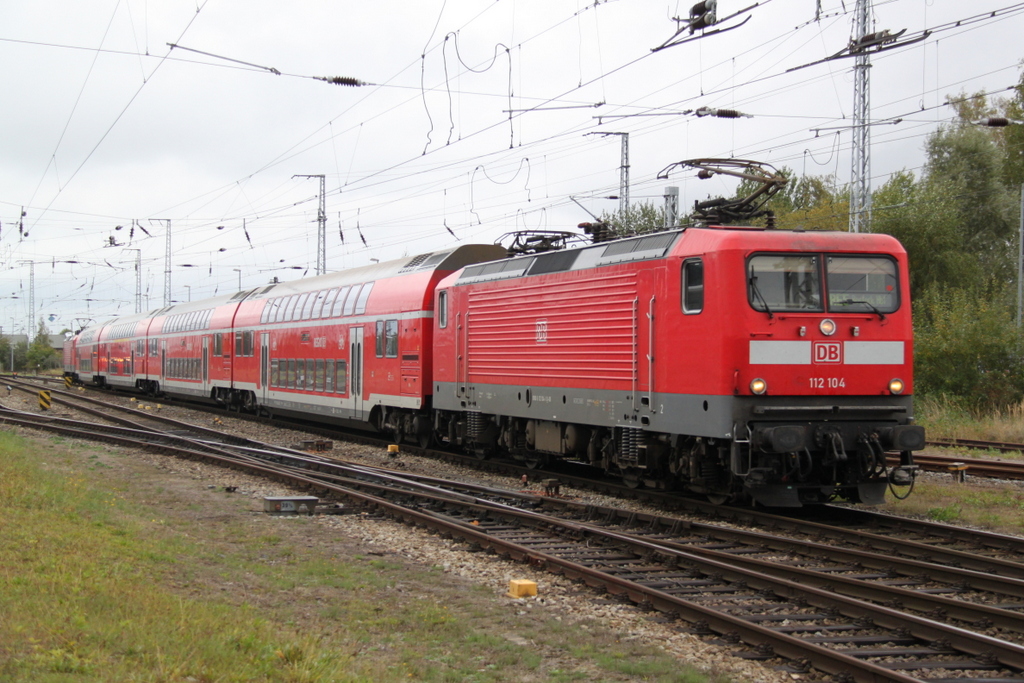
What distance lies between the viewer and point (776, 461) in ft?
36.9

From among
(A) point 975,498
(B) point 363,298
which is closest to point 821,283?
(A) point 975,498

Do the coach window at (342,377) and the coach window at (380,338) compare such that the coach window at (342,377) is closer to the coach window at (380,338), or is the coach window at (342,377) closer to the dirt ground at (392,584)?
the coach window at (380,338)

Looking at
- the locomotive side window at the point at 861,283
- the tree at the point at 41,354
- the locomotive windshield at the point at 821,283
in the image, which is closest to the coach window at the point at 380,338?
the locomotive windshield at the point at 821,283

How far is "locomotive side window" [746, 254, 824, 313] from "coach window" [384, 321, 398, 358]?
11.0 m

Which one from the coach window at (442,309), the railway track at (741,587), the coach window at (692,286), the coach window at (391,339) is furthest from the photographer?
the coach window at (391,339)

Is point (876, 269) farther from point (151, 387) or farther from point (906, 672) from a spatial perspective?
point (151, 387)

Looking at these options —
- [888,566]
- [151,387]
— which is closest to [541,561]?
[888,566]

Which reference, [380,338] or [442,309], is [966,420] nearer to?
[442,309]

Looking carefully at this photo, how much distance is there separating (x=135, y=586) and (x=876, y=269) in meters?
9.31

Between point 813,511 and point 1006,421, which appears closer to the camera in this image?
point 813,511

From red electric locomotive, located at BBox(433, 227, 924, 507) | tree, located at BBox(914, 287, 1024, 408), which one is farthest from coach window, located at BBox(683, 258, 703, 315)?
tree, located at BBox(914, 287, 1024, 408)

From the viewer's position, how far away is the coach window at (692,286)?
1167 cm

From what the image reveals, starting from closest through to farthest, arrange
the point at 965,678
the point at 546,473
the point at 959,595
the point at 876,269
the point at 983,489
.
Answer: the point at 965,678, the point at 959,595, the point at 876,269, the point at 983,489, the point at 546,473

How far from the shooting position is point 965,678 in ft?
20.2
